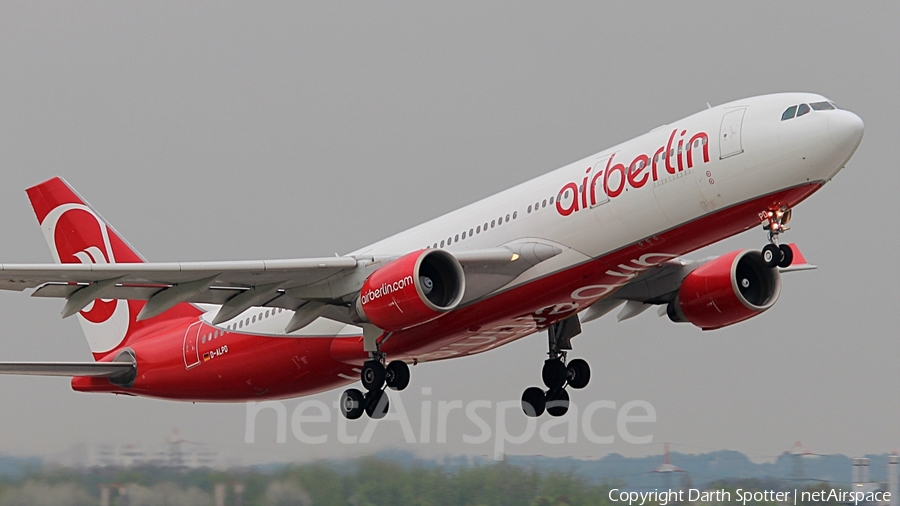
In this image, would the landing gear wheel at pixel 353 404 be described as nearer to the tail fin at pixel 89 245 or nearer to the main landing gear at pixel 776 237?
the tail fin at pixel 89 245

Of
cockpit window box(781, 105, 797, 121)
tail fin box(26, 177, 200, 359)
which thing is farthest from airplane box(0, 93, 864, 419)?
tail fin box(26, 177, 200, 359)

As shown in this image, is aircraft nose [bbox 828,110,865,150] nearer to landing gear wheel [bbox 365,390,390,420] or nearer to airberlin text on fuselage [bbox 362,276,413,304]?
airberlin text on fuselage [bbox 362,276,413,304]

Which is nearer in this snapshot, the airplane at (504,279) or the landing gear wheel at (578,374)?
the airplane at (504,279)

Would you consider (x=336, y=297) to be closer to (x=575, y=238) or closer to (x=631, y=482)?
(x=575, y=238)

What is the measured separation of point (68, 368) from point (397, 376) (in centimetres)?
720

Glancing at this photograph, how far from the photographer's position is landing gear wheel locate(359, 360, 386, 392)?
23.3 meters

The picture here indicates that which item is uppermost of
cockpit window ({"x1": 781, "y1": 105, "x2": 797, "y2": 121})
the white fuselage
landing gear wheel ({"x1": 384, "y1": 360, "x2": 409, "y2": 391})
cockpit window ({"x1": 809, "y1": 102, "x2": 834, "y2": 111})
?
cockpit window ({"x1": 809, "y1": 102, "x2": 834, "y2": 111})

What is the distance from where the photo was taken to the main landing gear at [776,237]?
20078mm

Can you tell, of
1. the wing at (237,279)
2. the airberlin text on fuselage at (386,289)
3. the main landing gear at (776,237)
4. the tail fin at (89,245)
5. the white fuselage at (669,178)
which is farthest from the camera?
the tail fin at (89,245)

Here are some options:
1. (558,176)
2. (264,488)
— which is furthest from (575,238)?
(264,488)

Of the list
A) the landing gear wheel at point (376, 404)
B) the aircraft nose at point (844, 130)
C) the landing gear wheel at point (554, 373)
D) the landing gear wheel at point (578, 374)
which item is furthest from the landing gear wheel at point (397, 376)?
the aircraft nose at point (844, 130)

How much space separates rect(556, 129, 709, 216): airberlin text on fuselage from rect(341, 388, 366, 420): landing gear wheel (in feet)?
18.2

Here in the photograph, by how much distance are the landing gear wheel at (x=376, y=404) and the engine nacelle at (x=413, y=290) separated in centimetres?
220

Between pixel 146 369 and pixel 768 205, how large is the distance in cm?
1395
